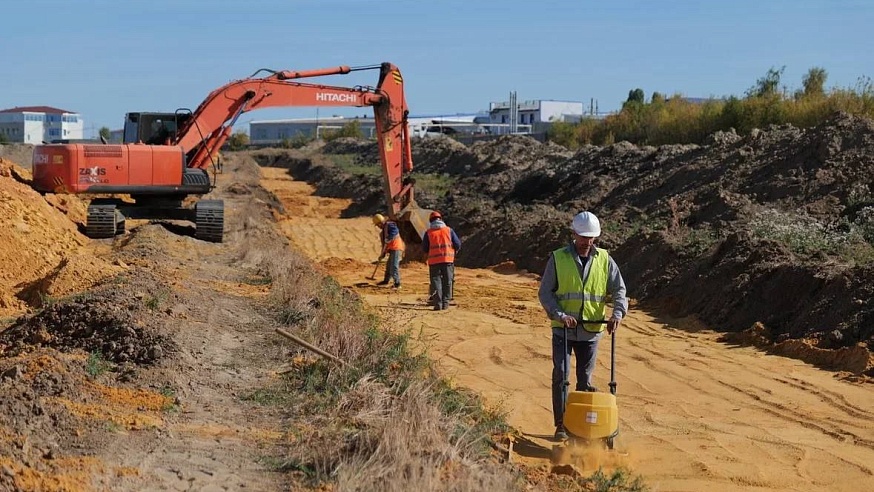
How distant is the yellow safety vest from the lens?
876cm

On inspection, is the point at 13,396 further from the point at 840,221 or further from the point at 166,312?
the point at 840,221

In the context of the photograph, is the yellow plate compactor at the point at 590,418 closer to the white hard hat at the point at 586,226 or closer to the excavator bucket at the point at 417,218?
the white hard hat at the point at 586,226

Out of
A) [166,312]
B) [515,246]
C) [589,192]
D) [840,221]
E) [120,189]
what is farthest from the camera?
[589,192]

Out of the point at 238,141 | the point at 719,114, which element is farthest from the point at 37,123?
the point at 719,114

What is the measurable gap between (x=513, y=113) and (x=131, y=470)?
319 ft

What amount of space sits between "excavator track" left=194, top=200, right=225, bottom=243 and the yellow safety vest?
49.9 ft

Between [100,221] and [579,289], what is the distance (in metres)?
15.7

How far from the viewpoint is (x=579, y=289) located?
8.75 meters

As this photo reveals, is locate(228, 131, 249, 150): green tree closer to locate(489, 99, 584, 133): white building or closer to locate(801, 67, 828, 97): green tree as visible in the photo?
locate(489, 99, 584, 133): white building

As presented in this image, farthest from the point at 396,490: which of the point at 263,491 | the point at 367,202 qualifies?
the point at 367,202

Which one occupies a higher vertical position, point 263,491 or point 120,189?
point 120,189

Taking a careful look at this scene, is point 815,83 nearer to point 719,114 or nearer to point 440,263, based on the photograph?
point 719,114

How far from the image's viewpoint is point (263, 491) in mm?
6488

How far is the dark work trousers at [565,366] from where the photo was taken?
29.3ft
